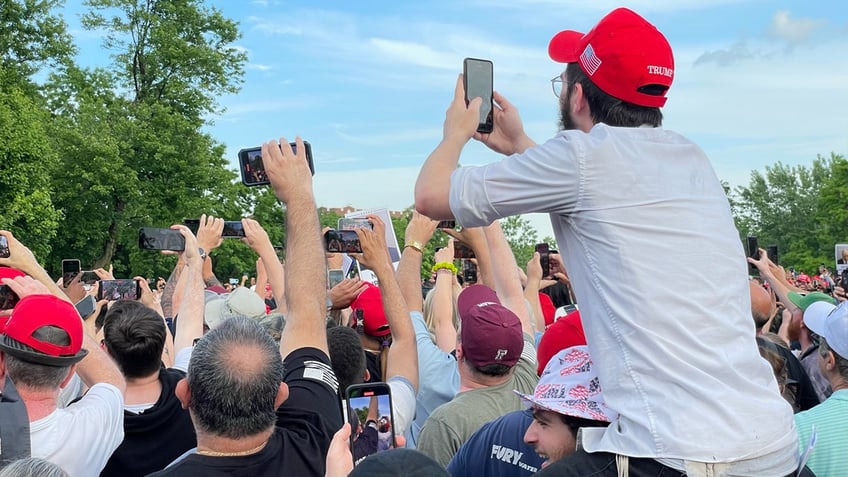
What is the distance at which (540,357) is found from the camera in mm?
3451


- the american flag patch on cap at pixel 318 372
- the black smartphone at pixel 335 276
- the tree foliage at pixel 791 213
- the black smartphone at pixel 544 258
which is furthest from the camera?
the tree foliage at pixel 791 213

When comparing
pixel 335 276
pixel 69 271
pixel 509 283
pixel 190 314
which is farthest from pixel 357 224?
pixel 69 271

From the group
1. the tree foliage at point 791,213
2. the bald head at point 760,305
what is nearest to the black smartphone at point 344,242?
the bald head at point 760,305

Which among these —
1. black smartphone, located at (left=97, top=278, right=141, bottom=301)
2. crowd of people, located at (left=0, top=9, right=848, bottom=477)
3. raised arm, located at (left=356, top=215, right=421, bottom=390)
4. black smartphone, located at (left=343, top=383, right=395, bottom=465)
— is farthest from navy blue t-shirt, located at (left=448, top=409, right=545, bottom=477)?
black smartphone, located at (left=97, top=278, right=141, bottom=301)

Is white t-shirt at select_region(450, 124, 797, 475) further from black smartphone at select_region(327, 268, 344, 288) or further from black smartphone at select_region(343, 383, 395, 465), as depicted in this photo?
black smartphone at select_region(327, 268, 344, 288)

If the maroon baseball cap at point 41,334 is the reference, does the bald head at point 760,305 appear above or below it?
below

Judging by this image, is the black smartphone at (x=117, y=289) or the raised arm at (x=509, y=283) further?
the black smartphone at (x=117, y=289)

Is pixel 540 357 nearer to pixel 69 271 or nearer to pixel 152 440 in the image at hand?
pixel 152 440

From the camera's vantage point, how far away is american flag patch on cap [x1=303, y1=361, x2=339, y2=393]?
9.78ft

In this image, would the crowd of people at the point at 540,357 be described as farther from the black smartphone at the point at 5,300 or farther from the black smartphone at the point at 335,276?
the black smartphone at the point at 335,276

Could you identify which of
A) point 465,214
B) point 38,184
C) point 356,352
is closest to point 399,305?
point 356,352

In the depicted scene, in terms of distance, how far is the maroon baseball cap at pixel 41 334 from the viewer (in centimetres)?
315

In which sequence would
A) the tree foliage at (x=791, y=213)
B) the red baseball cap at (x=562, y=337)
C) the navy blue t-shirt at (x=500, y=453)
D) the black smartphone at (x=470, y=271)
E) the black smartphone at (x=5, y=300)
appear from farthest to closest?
the tree foliage at (x=791, y=213) < the black smartphone at (x=470, y=271) < the black smartphone at (x=5, y=300) < the red baseball cap at (x=562, y=337) < the navy blue t-shirt at (x=500, y=453)

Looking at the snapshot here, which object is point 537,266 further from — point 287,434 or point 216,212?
point 216,212
